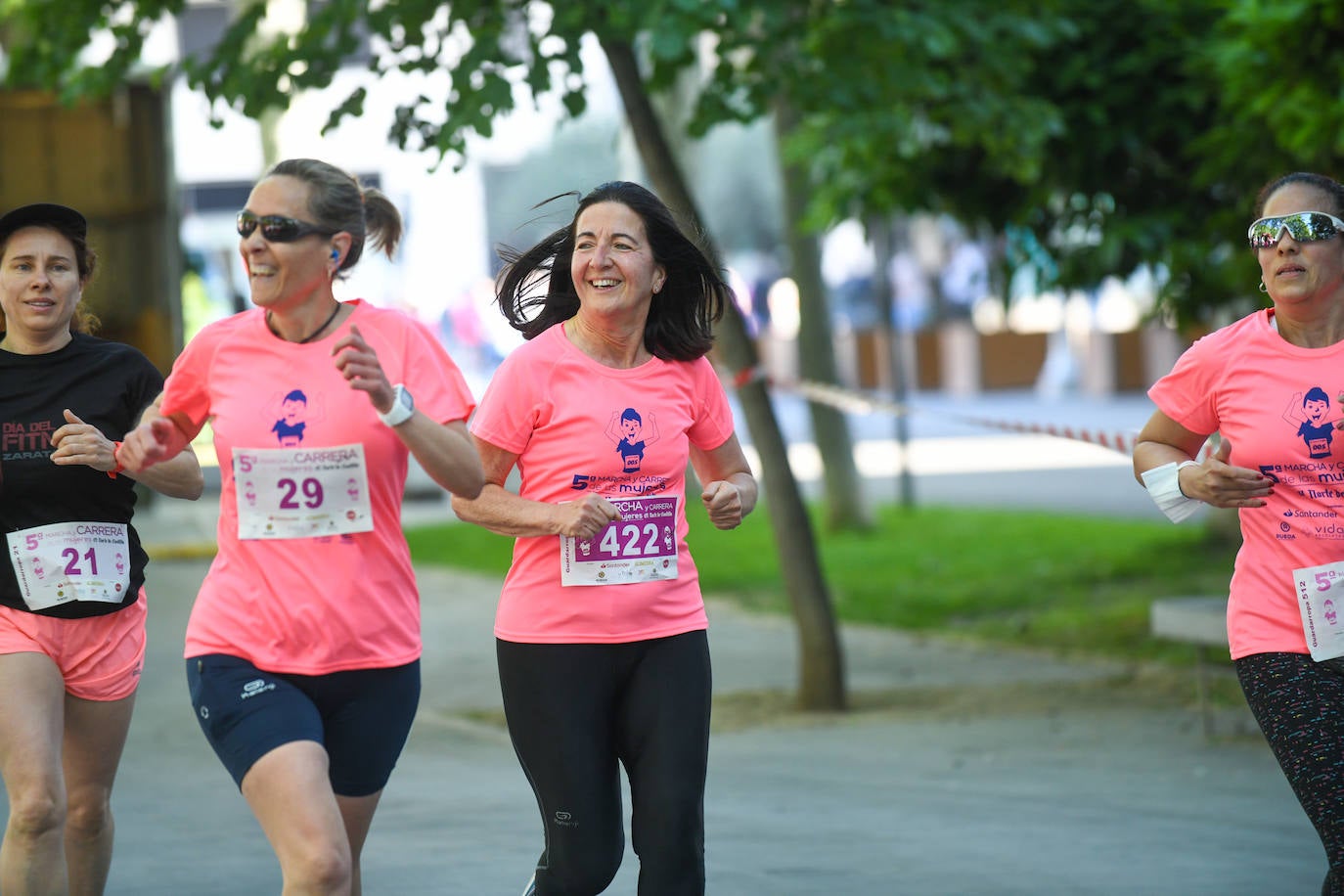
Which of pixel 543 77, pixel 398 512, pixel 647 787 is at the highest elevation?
pixel 543 77

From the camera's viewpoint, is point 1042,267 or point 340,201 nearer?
point 340,201

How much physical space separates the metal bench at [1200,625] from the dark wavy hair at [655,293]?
431cm

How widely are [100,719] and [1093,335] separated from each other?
28.6m

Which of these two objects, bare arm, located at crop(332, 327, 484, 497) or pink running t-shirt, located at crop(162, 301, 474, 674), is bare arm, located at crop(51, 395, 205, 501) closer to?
pink running t-shirt, located at crop(162, 301, 474, 674)

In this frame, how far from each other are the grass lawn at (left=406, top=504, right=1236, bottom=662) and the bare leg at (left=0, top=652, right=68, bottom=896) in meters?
7.54

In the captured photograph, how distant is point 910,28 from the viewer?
319 inches

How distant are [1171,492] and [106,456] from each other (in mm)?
2519

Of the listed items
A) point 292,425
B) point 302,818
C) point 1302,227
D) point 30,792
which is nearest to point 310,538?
point 292,425

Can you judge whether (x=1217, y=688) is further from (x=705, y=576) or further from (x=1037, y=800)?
(x=705, y=576)

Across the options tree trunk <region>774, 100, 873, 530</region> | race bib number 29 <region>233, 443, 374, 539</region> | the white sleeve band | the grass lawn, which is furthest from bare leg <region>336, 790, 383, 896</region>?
tree trunk <region>774, 100, 873, 530</region>

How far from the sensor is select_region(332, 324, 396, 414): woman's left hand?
3.87m

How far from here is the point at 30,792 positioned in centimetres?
434

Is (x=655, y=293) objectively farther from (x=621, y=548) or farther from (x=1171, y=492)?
(x=1171, y=492)

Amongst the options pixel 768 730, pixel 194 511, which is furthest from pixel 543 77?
pixel 194 511
